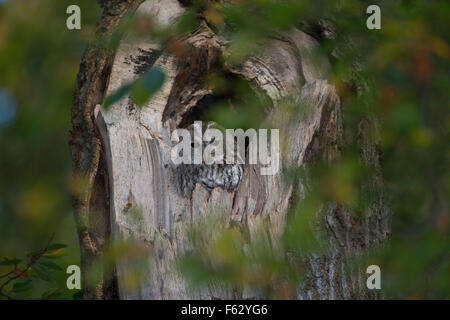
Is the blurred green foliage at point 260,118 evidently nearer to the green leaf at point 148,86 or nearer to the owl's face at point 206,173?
the green leaf at point 148,86

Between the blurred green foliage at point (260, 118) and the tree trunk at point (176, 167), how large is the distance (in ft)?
0.25

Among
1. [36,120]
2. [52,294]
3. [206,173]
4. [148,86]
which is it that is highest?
[36,120]

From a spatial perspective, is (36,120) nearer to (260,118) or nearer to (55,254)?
(55,254)

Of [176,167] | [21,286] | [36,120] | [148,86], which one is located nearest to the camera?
[148,86]

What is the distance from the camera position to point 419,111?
3527 mm

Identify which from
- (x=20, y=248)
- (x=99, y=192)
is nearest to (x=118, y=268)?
(x=99, y=192)

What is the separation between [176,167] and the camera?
7.62ft

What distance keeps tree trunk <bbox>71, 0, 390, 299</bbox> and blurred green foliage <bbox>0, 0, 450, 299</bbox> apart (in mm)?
76

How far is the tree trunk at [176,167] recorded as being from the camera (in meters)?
2.06

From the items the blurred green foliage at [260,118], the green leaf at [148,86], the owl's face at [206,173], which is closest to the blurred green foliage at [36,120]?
the blurred green foliage at [260,118]

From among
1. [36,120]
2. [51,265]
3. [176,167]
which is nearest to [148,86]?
[176,167]

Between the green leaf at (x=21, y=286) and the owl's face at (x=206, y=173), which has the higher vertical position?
the owl's face at (x=206, y=173)

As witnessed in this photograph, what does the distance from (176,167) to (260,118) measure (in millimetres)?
376

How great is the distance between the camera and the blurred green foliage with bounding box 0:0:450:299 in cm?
195
